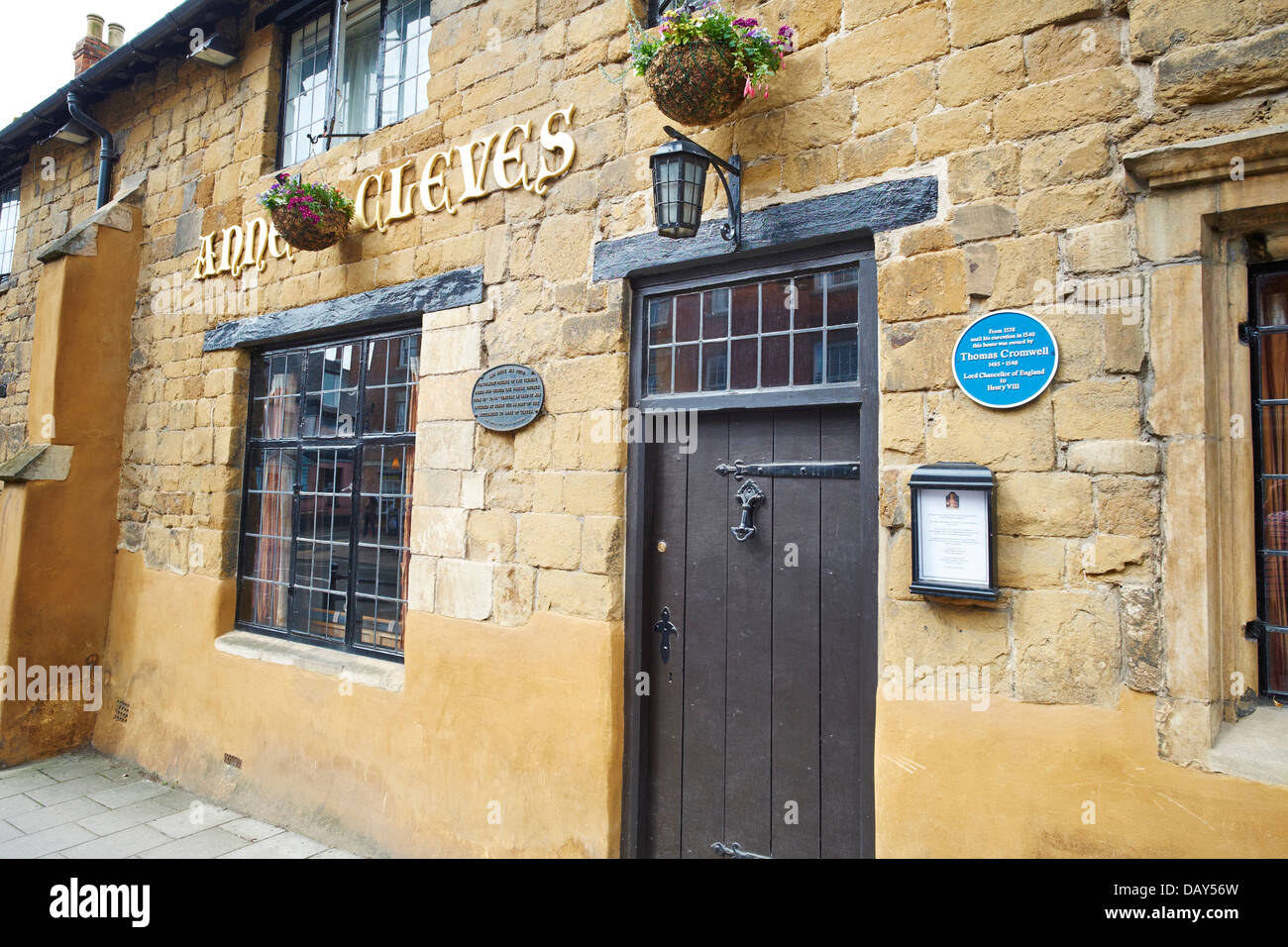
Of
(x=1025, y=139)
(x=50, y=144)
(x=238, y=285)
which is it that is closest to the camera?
(x=1025, y=139)

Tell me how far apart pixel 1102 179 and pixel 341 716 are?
4.63 metres

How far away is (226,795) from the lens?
5141 millimetres

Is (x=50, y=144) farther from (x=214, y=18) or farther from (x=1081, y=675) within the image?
(x=1081, y=675)

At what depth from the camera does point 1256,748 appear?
7.41 feet

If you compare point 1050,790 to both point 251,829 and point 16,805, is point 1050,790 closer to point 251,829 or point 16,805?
point 251,829

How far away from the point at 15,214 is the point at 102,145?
8.49 ft

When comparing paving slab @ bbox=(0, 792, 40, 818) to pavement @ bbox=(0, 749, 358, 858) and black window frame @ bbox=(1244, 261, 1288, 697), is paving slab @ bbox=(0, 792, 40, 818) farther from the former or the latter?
black window frame @ bbox=(1244, 261, 1288, 697)

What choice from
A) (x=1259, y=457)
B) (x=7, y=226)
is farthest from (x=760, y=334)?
(x=7, y=226)

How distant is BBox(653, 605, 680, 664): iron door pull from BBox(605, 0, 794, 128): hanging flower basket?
2.19 m

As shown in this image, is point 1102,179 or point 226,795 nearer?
point 1102,179

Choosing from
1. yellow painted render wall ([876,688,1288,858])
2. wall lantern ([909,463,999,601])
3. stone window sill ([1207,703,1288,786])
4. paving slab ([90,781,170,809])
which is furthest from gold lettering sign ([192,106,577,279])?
paving slab ([90,781,170,809])

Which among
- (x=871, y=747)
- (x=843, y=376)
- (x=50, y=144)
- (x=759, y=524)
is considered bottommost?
(x=871, y=747)

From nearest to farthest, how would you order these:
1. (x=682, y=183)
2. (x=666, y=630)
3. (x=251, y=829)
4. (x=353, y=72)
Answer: (x=682, y=183) → (x=666, y=630) → (x=251, y=829) → (x=353, y=72)
